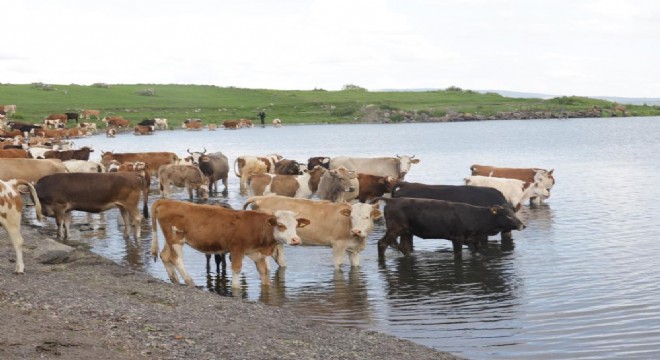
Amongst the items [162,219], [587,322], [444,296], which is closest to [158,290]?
[162,219]

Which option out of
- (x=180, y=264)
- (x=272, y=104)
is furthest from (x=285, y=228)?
(x=272, y=104)

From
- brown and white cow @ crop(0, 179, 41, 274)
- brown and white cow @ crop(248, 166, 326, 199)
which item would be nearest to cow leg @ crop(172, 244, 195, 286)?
brown and white cow @ crop(0, 179, 41, 274)

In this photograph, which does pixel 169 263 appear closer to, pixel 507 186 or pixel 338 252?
pixel 338 252

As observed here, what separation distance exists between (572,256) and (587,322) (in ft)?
18.2

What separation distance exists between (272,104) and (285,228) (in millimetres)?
102793

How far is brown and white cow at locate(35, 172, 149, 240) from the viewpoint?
19.8 metres

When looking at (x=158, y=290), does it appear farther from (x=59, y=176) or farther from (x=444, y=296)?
(x=59, y=176)

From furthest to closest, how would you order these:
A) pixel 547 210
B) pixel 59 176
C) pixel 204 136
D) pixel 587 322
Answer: pixel 204 136 < pixel 547 210 < pixel 59 176 < pixel 587 322

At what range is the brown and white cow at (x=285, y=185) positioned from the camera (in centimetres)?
2387

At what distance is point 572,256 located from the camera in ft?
59.5

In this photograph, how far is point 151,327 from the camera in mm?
10375

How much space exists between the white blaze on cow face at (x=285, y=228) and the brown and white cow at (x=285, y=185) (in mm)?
9006

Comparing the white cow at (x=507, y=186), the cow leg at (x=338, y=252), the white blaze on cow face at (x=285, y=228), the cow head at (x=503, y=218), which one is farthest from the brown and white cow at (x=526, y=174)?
the white blaze on cow face at (x=285, y=228)

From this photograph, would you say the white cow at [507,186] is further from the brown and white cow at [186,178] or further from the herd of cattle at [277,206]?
the brown and white cow at [186,178]
